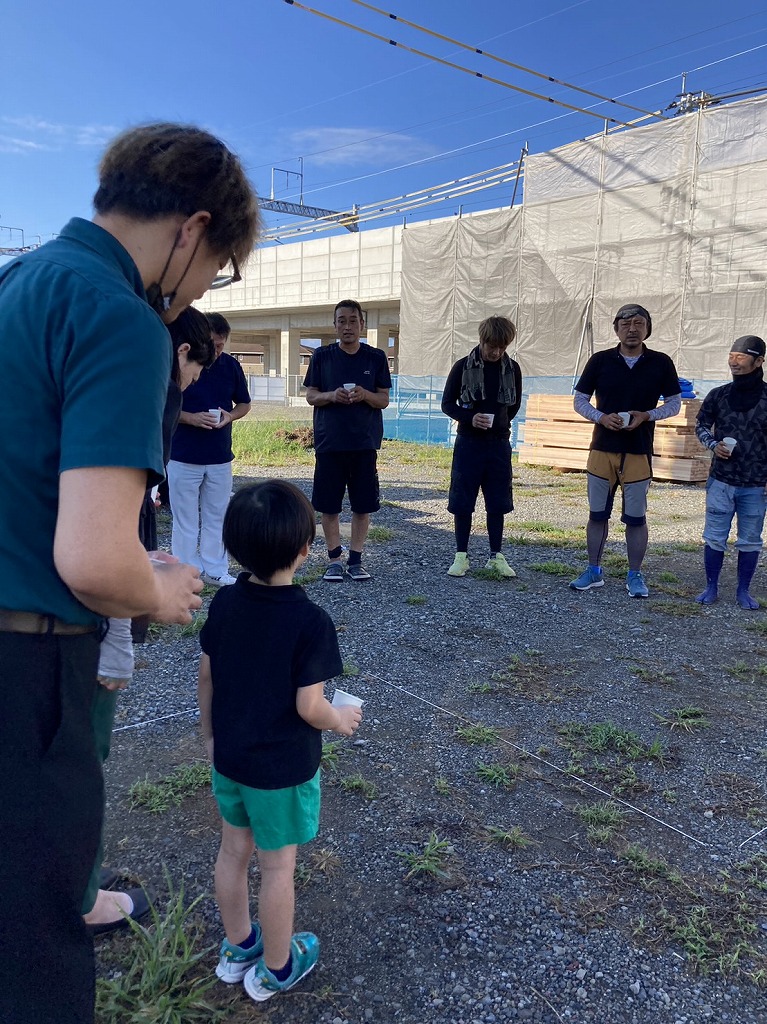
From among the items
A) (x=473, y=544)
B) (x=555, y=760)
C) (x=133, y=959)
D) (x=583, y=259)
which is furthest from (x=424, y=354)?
(x=133, y=959)

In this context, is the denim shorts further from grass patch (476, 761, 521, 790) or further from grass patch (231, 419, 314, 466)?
A: grass patch (231, 419, 314, 466)

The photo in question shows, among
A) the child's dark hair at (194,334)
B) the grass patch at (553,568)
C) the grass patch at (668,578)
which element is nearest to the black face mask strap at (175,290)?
the child's dark hair at (194,334)

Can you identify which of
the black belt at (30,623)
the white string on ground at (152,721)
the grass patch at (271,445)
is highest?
the black belt at (30,623)

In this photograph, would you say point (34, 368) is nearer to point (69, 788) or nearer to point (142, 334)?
point (142, 334)

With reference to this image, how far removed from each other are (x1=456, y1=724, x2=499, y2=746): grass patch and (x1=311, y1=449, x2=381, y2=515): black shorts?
254cm

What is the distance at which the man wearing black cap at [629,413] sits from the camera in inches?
209

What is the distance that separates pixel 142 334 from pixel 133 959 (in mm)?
1710

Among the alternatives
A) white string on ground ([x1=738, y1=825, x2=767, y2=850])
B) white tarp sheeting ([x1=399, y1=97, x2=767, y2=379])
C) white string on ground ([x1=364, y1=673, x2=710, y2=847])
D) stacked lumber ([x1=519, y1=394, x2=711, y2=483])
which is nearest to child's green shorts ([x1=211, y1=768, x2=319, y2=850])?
white string on ground ([x1=364, y1=673, x2=710, y2=847])

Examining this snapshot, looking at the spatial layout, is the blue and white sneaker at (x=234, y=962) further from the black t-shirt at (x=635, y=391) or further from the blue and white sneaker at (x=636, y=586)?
the black t-shirt at (x=635, y=391)

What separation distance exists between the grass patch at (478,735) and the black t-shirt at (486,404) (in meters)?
2.95

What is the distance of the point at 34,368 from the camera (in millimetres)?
1046

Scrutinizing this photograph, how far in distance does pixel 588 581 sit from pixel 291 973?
14.2 feet

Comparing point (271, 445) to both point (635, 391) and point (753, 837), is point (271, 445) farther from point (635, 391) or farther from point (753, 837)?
point (753, 837)

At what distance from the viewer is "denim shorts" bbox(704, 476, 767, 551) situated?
5.23m
